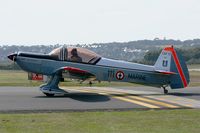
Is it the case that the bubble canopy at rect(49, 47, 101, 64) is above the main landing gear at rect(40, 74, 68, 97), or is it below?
above

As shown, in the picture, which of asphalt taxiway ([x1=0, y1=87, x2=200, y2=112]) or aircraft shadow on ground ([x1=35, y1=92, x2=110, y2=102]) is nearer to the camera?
asphalt taxiway ([x1=0, y1=87, x2=200, y2=112])

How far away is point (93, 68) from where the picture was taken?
18469 millimetres

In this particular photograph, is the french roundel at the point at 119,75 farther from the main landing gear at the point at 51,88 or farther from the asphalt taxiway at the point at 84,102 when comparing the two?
the main landing gear at the point at 51,88

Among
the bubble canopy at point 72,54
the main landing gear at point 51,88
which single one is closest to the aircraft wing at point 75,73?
the main landing gear at point 51,88

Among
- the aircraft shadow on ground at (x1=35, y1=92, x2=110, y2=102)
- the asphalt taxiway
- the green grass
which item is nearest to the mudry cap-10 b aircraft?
the aircraft shadow on ground at (x1=35, y1=92, x2=110, y2=102)

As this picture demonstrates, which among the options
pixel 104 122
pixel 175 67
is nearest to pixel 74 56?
pixel 175 67

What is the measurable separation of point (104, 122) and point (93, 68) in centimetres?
791

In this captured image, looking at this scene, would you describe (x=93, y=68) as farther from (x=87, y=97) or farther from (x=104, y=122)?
(x=104, y=122)

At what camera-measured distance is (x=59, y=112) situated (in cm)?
1276

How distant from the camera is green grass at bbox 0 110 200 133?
966 cm

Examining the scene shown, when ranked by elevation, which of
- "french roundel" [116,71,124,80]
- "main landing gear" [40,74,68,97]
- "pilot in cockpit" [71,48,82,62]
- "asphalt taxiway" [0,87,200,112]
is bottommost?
"asphalt taxiway" [0,87,200,112]

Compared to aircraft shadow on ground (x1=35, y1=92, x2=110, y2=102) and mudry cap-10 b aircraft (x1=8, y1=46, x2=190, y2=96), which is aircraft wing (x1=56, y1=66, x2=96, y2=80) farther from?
aircraft shadow on ground (x1=35, y1=92, x2=110, y2=102)

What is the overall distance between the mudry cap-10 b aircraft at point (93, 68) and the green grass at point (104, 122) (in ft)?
18.7

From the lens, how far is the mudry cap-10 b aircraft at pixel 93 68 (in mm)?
17969
